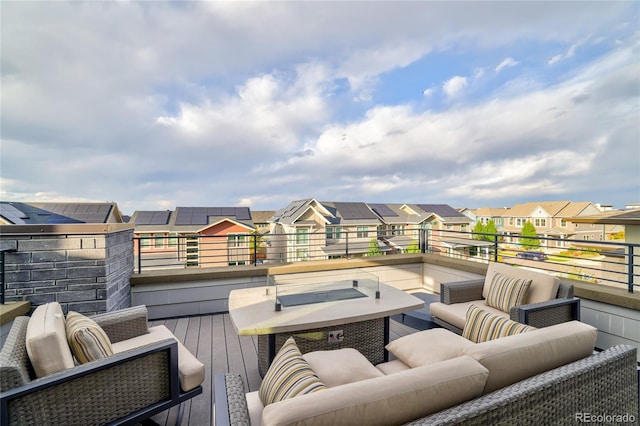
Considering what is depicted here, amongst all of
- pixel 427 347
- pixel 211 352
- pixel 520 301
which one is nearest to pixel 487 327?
pixel 427 347

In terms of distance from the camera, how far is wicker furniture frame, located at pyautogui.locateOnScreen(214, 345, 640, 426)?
957 millimetres

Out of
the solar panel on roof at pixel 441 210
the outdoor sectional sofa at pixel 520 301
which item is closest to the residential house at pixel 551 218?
the solar panel on roof at pixel 441 210

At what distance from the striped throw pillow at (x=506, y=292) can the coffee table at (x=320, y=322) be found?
1.00m

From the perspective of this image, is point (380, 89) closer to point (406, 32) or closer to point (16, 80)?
point (406, 32)

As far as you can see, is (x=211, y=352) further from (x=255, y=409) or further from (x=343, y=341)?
(x=255, y=409)

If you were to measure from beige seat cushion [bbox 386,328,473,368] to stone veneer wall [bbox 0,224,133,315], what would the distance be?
276cm

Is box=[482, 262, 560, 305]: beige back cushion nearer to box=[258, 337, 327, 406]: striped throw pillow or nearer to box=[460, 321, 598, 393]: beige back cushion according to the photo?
box=[460, 321, 598, 393]: beige back cushion

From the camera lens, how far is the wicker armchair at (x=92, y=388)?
1.21 meters

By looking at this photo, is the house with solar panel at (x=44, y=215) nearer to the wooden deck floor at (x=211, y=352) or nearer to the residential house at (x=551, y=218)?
the wooden deck floor at (x=211, y=352)

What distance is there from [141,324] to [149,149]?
5915 mm

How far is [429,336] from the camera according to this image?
6.27ft

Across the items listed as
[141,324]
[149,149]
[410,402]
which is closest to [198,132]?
[149,149]

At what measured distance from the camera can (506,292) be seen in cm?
285

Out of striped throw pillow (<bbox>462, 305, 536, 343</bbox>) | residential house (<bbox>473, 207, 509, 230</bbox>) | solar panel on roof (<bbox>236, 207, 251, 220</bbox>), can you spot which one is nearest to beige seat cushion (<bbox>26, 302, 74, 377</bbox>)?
striped throw pillow (<bbox>462, 305, 536, 343</bbox>)
